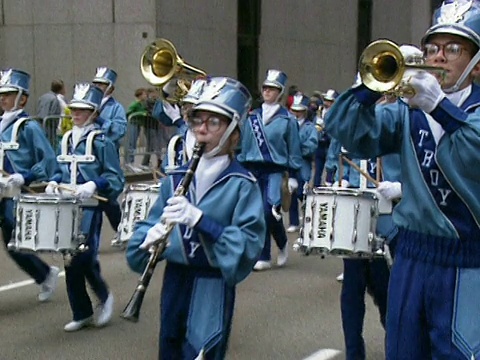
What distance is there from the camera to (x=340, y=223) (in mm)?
6145

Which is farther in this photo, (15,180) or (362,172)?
(15,180)

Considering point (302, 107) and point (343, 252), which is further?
point (302, 107)

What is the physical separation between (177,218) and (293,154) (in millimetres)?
5974

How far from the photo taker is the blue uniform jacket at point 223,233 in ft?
13.5

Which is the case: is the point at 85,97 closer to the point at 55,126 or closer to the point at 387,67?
the point at 387,67

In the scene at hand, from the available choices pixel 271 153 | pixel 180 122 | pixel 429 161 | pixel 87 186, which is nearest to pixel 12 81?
pixel 87 186

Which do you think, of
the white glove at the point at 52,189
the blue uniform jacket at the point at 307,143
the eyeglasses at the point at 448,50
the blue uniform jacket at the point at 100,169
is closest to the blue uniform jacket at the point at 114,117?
the blue uniform jacket at the point at 307,143

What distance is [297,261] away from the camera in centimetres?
1047

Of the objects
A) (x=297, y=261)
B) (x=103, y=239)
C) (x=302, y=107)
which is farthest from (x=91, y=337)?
(x=302, y=107)

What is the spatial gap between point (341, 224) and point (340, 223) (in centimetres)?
1

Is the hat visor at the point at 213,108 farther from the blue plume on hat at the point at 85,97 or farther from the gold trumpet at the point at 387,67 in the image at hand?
the blue plume on hat at the point at 85,97

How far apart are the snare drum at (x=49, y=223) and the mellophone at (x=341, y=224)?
1.69 metres

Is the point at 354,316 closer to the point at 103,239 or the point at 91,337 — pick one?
the point at 91,337

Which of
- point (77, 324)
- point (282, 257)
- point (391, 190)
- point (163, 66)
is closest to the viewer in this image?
point (163, 66)
